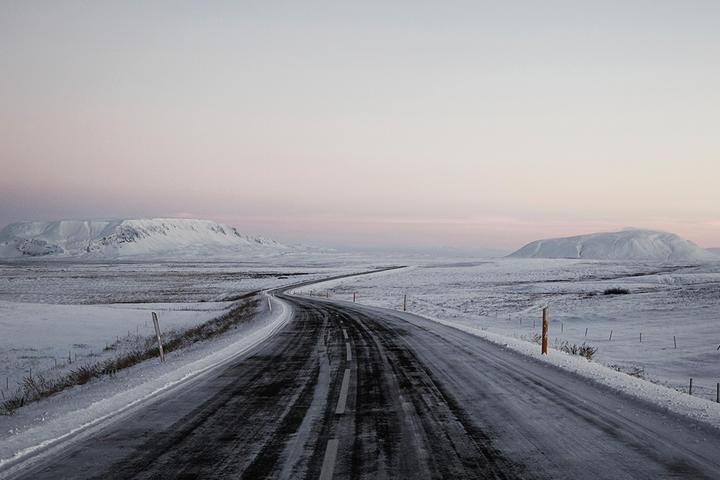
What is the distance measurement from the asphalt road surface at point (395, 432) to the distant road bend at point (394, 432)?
2 centimetres

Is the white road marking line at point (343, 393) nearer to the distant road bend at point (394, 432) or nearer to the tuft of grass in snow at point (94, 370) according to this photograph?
the distant road bend at point (394, 432)

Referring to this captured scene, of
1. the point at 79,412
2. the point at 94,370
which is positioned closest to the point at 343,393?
the point at 79,412

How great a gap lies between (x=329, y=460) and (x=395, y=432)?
112cm

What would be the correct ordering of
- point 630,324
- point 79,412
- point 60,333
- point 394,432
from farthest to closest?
1. point 630,324
2. point 60,333
3. point 79,412
4. point 394,432

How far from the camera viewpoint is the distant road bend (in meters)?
4.29

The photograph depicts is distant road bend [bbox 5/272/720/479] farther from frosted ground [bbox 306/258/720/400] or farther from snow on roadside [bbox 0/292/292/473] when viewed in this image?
frosted ground [bbox 306/258/720/400]

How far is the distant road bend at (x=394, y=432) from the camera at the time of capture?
169 inches

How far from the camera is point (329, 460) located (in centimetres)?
442

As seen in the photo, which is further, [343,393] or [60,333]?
[60,333]

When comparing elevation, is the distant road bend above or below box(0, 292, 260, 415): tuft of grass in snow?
above

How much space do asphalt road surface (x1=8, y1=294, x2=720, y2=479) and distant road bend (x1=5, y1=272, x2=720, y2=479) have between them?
2cm

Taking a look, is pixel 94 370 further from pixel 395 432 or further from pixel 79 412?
pixel 395 432

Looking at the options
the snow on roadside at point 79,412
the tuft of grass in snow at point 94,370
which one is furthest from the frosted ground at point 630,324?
the tuft of grass in snow at point 94,370

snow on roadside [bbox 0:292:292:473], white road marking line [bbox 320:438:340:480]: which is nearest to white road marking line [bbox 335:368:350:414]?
white road marking line [bbox 320:438:340:480]
